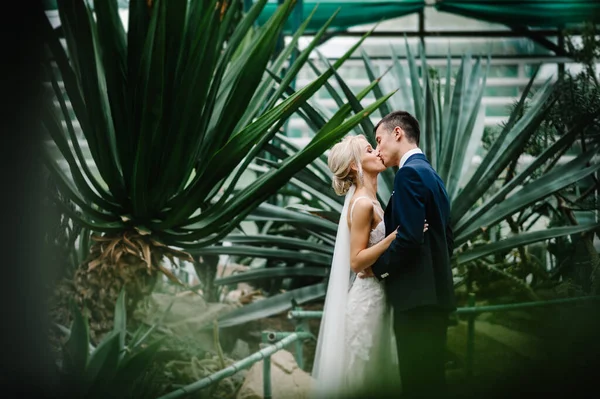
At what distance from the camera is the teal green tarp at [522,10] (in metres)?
4.07

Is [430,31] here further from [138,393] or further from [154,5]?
[138,393]

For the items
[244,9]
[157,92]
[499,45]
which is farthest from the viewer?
[499,45]

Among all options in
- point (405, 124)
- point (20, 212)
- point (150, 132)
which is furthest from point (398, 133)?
point (20, 212)

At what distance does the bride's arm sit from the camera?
1276 millimetres

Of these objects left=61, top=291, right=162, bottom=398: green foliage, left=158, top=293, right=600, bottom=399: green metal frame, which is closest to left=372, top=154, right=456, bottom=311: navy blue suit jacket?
left=158, top=293, right=600, bottom=399: green metal frame

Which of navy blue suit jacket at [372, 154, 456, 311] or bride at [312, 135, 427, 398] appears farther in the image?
Answer: bride at [312, 135, 427, 398]

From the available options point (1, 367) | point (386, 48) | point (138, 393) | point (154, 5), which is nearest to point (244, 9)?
point (386, 48)

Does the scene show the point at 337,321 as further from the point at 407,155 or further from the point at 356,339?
the point at 407,155

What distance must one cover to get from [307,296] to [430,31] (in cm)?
334

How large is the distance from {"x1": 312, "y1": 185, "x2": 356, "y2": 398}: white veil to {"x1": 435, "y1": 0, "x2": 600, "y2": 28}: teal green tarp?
330 centimetres

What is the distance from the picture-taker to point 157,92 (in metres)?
1.53

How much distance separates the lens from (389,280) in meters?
1.30

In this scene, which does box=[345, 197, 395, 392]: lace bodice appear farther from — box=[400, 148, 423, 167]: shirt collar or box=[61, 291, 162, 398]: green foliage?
box=[61, 291, 162, 398]: green foliage

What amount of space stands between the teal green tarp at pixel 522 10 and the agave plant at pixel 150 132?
300 centimetres
